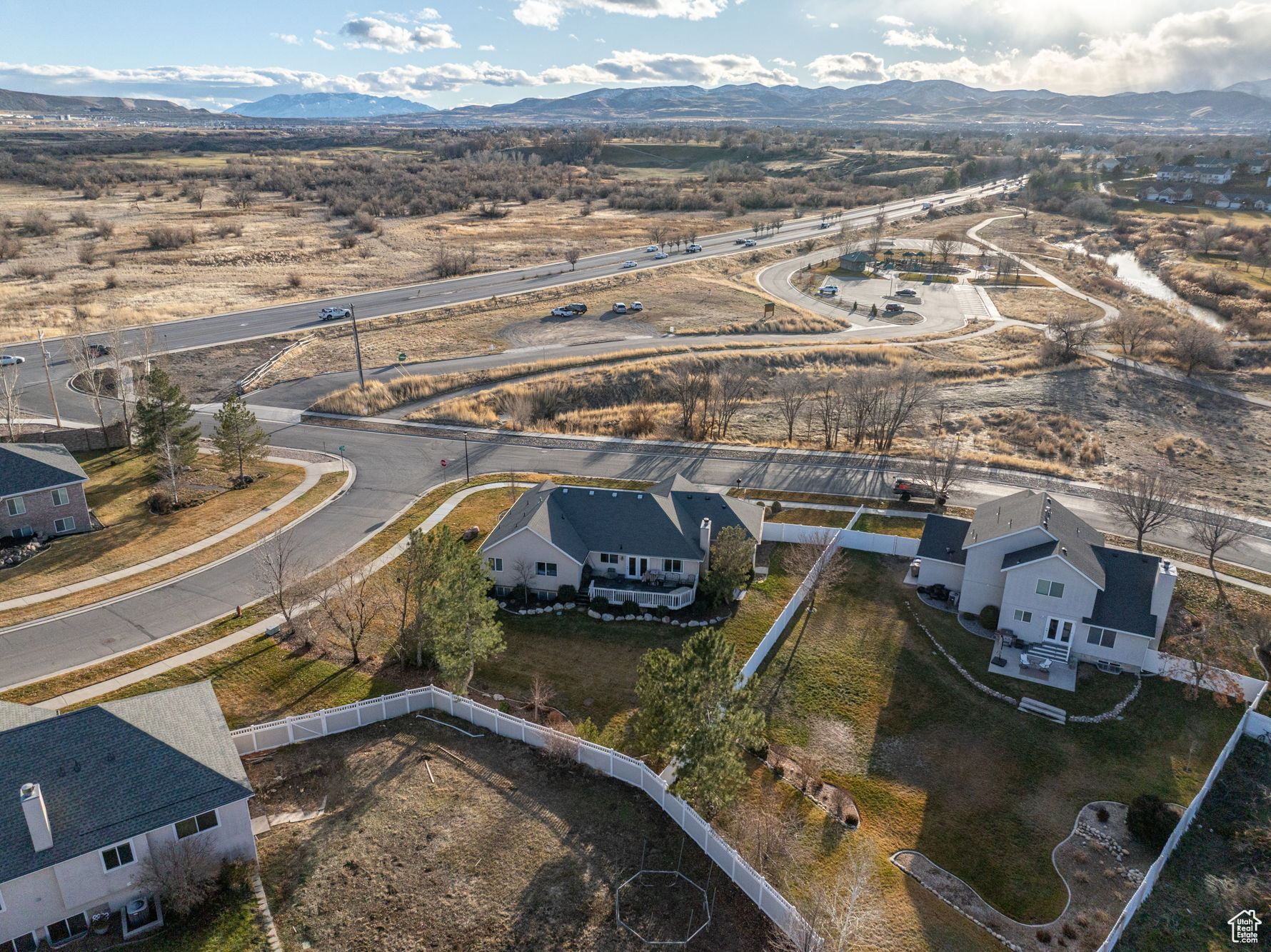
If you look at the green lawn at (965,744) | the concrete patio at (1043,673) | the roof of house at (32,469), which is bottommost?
the green lawn at (965,744)

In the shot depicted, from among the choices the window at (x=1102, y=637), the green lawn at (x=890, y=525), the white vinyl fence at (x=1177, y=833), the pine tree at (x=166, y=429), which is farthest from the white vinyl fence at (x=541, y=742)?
the pine tree at (x=166, y=429)

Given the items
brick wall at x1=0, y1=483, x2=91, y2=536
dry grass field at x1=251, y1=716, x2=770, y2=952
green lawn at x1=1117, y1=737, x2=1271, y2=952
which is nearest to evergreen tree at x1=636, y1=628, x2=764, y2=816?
dry grass field at x1=251, y1=716, x2=770, y2=952

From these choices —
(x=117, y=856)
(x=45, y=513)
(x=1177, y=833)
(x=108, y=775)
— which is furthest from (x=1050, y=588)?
(x=45, y=513)

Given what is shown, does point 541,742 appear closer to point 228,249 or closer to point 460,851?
point 460,851

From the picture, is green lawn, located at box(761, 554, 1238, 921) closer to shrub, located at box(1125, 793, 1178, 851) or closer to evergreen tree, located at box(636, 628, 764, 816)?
shrub, located at box(1125, 793, 1178, 851)

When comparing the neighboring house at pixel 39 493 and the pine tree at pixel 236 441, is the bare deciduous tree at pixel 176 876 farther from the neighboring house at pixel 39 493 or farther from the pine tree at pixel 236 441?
the pine tree at pixel 236 441

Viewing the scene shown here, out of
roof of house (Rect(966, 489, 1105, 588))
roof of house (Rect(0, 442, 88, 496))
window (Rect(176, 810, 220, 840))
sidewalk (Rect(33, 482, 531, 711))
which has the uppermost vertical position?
roof of house (Rect(0, 442, 88, 496))
